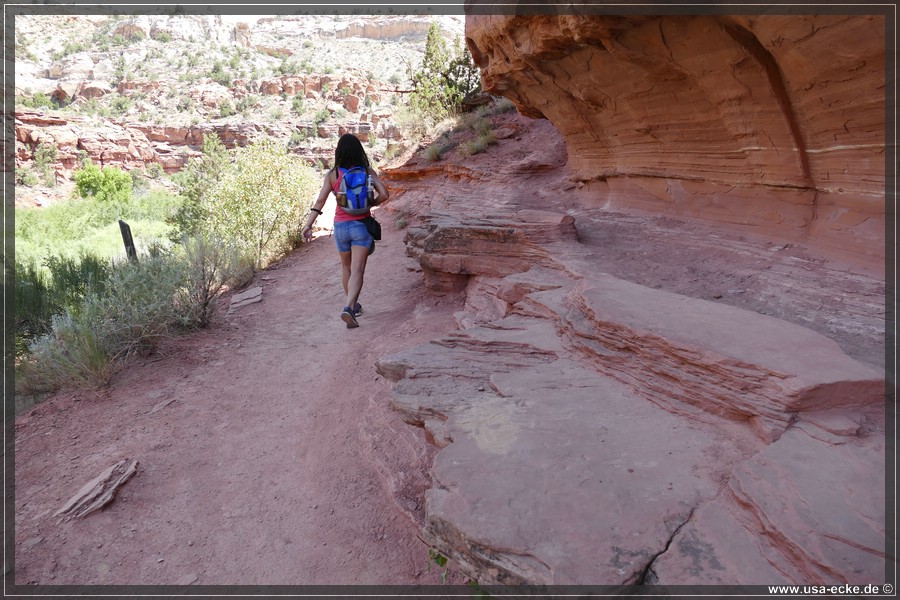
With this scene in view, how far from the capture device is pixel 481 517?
1769 millimetres

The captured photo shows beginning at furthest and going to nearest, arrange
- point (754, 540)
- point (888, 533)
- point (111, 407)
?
1. point (111, 407)
2. point (754, 540)
3. point (888, 533)

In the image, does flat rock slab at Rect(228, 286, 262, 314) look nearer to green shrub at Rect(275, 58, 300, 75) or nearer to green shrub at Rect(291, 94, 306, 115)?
green shrub at Rect(291, 94, 306, 115)

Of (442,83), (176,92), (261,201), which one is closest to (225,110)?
(176,92)

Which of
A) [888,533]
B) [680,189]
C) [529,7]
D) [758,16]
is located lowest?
[888,533]

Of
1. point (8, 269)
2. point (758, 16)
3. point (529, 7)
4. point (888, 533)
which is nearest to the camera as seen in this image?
point (888, 533)

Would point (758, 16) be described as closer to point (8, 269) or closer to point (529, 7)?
point (529, 7)

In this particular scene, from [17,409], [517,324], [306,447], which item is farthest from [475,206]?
[17,409]

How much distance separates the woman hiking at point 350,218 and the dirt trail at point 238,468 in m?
0.54

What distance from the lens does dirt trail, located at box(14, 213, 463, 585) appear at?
2.64 meters

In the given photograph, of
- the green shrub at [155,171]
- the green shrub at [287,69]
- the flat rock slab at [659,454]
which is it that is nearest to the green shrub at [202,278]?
the flat rock slab at [659,454]

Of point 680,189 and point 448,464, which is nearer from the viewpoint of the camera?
point 448,464

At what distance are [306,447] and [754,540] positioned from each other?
284 cm

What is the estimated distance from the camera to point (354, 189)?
4980 millimetres

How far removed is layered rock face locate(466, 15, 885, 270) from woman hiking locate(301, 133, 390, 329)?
196 cm
